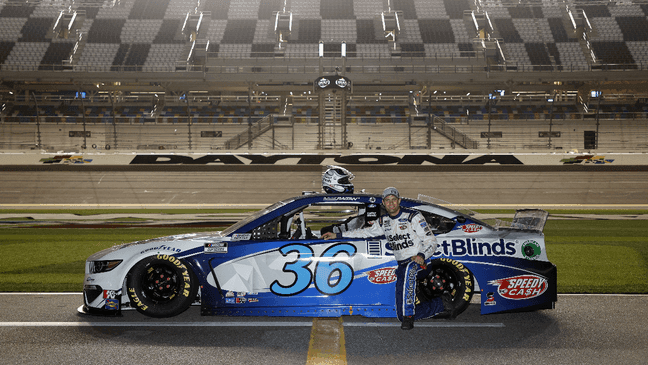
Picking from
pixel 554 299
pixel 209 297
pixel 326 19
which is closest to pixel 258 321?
pixel 209 297

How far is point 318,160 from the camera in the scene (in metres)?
23.1

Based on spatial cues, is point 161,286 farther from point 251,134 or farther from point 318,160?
point 251,134

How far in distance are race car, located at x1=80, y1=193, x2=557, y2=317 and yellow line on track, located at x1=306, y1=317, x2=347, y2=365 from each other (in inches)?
6.5

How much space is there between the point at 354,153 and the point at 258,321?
18477 mm

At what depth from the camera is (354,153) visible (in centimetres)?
2345

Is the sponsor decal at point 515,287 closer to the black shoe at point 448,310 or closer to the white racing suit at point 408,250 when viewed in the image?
the black shoe at point 448,310

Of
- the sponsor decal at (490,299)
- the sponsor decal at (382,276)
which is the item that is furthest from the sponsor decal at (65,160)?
the sponsor decal at (490,299)

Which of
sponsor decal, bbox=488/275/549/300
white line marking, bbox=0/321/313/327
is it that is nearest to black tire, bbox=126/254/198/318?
white line marking, bbox=0/321/313/327

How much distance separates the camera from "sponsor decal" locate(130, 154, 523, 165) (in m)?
22.7

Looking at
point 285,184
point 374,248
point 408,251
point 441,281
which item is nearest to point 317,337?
point 374,248

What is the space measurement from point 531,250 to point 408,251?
1.27 metres

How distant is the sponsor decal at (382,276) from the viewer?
500 centimetres

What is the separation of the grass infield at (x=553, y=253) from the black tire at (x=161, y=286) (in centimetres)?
205

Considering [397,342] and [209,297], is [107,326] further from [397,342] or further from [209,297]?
[397,342]
